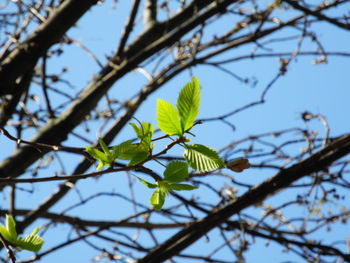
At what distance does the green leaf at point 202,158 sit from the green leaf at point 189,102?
4 cm

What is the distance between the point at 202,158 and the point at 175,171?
6 centimetres

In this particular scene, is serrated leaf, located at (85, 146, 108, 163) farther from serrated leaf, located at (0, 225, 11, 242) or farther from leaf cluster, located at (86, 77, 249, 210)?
serrated leaf, located at (0, 225, 11, 242)

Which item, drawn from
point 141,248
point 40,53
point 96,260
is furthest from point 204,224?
point 96,260

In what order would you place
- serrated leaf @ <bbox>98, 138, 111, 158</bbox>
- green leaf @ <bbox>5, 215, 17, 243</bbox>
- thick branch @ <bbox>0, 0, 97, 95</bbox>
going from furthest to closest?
thick branch @ <bbox>0, 0, 97, 95</bbox> → green leaf @ <bbox>5, 215, 17, 243</bbox> → serrated leaf @ <bbox>98, 138, 111, 158</bbox>

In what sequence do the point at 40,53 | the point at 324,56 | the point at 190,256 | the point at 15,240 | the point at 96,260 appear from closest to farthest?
the point at 15,240 < the point at 40,53 < the point at 190,256 < the point at 324,56 < the point at 96,260

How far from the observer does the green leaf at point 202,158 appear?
25.9 inches

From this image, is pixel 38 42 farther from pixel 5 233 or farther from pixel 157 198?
pixel 157 198

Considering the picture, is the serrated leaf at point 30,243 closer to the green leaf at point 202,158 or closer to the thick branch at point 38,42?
the green leaf at point 202,158

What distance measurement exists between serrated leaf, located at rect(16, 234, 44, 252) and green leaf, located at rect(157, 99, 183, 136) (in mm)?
368

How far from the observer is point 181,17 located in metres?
2.11

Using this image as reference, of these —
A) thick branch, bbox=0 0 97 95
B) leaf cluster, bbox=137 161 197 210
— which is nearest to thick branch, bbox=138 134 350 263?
thick branch, bbox=0 0 97 95

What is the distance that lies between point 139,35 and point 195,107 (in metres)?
1.70

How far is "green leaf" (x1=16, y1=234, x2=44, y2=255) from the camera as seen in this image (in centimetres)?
81

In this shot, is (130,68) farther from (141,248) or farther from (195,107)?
(195,107)
